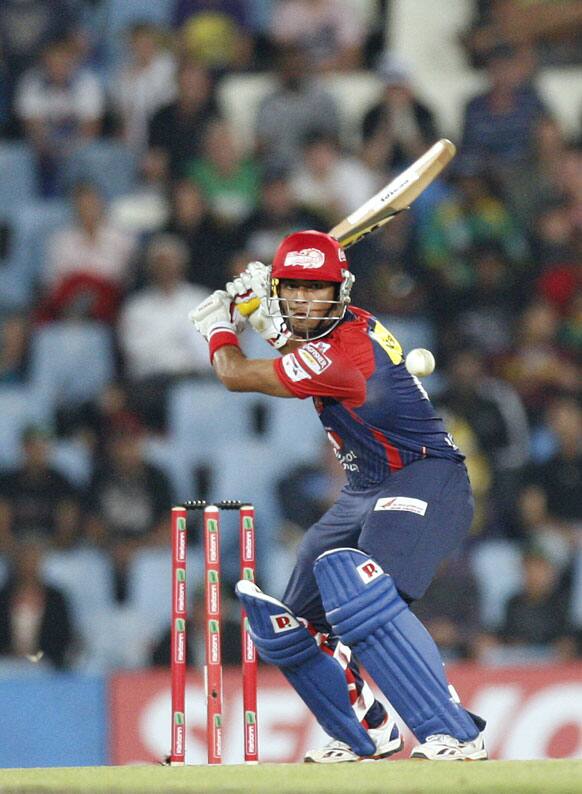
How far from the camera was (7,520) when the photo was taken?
8359mm

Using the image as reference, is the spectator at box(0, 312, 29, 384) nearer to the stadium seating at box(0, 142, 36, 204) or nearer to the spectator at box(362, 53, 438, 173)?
the stadium seating at box(0, 142, 36, 204)

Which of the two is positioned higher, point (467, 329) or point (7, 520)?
point (467, 329)

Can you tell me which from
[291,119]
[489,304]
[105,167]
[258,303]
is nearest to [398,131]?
[291,119]

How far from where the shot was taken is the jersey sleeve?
4.93 metres

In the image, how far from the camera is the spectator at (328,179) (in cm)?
965

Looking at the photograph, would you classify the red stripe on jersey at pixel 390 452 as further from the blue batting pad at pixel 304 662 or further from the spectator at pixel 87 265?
the spectator at pixel 87 265

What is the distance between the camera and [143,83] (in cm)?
1020

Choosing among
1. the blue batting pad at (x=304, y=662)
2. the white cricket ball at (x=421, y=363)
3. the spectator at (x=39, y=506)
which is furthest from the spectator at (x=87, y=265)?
the white cricket ball at (x=421, y=363)

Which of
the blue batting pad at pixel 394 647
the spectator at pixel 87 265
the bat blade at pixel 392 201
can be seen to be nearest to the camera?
the blue batting pad at pixel 394 647

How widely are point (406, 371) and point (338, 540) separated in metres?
0.56

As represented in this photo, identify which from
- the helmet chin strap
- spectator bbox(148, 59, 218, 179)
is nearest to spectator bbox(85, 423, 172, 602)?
spectator bbox(148, 59, 218, 179)

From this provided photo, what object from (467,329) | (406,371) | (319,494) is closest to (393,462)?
(406,371)

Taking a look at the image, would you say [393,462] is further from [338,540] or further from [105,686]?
[105,686]

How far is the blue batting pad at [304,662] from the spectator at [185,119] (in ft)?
17.1
